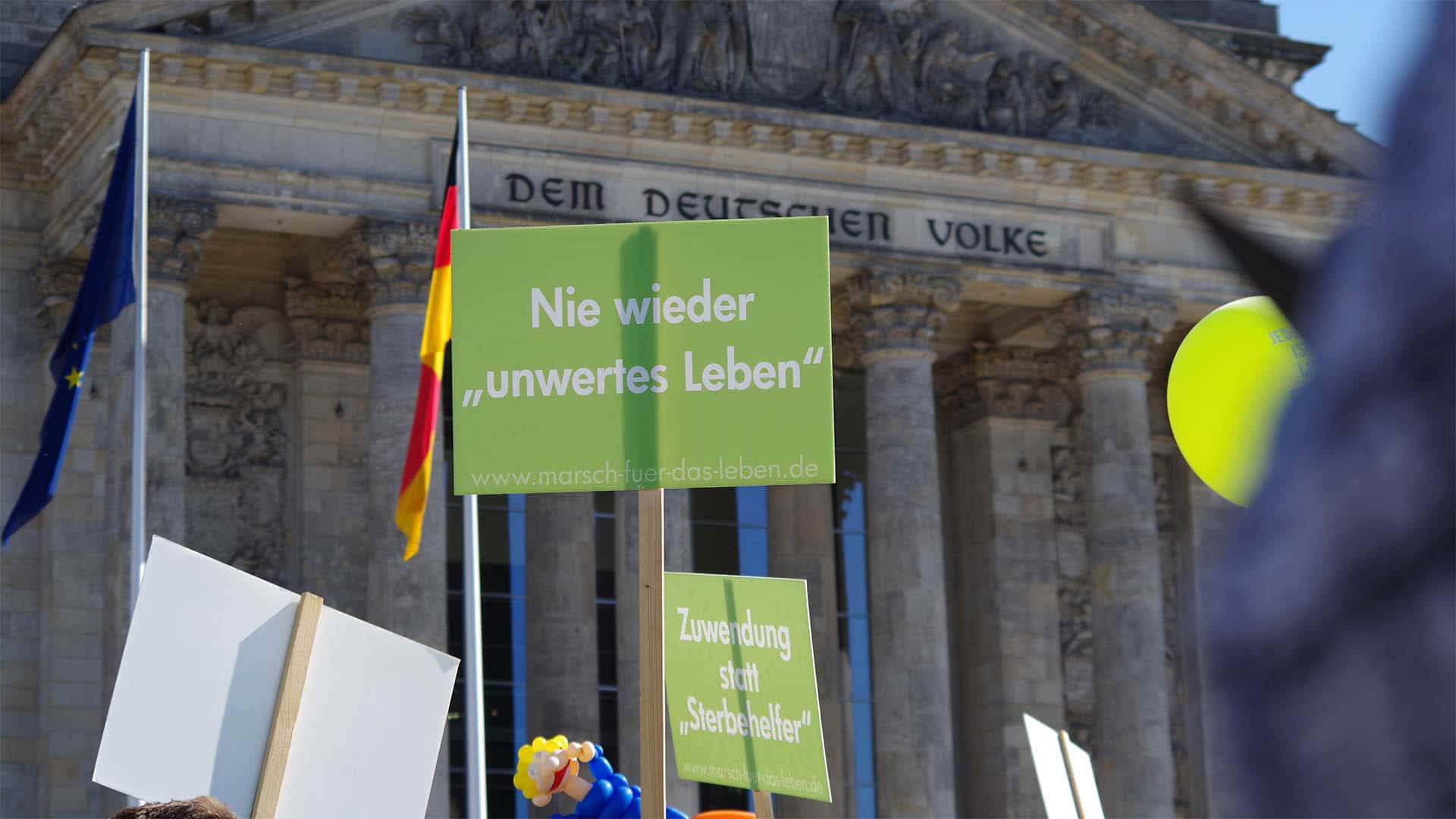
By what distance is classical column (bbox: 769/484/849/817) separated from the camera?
107 ft

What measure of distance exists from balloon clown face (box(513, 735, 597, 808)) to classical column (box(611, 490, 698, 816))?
1290 centimetres

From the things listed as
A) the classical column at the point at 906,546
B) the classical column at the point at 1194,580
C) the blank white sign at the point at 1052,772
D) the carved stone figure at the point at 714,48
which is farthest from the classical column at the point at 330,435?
the blank white sign at the point at 1052,772

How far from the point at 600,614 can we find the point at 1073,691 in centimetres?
759

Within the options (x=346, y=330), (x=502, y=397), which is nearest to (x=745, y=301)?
(x=502, y=397)

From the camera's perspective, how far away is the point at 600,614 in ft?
107

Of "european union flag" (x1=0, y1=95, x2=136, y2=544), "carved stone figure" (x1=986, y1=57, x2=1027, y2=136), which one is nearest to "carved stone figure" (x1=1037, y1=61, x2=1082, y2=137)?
"carved stone figure" (x1=986, y1=57, x2=1027, y2=136)

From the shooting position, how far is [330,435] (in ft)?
101

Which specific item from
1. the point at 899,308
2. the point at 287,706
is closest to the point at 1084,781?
the point at 287,706

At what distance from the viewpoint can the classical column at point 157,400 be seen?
25.3 m

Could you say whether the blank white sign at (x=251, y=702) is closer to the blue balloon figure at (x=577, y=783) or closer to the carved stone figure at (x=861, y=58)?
the blue balloon figure at (x=577, y=783)

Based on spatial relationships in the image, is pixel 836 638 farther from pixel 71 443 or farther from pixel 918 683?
pixel 71 443

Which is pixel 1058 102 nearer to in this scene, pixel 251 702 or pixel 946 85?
pixel 946 85

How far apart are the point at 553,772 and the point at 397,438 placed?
41.8ft

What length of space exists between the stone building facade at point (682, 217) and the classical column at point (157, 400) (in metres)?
0.05
